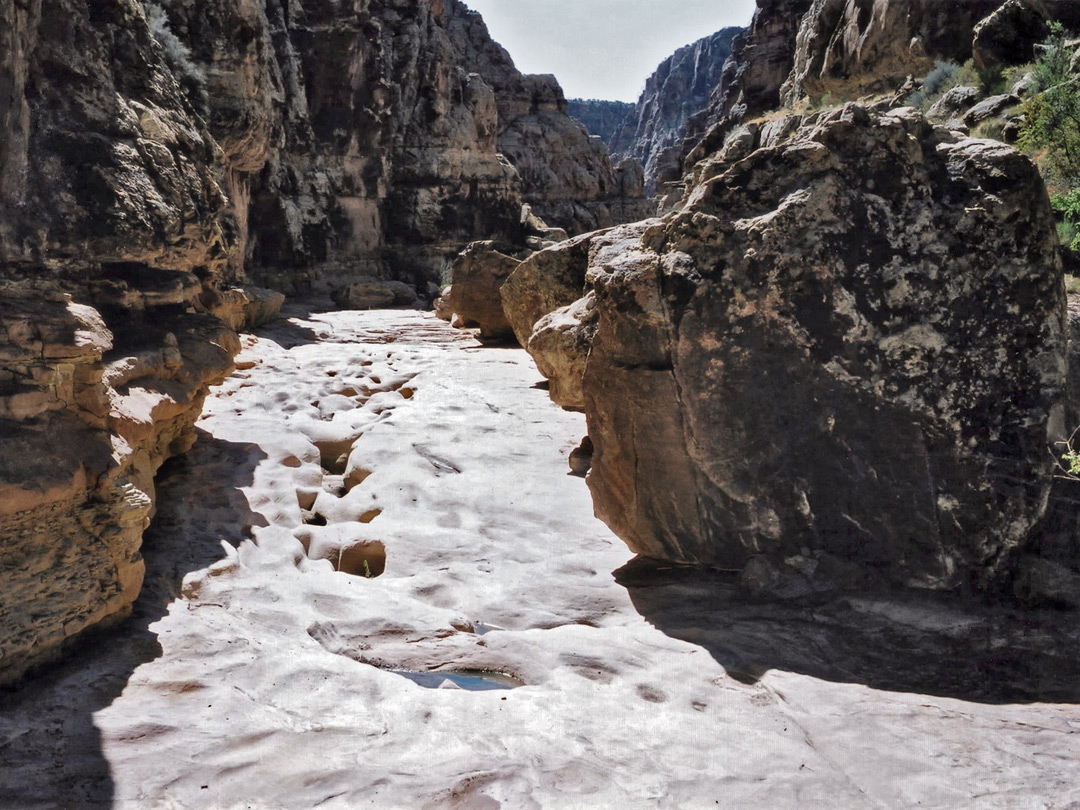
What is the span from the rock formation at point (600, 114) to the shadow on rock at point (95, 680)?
3567 inches

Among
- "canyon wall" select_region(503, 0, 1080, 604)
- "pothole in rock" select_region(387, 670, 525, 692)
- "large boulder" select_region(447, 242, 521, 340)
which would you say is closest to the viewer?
"pothole in rock" select_region(387, 670, 525, 692)

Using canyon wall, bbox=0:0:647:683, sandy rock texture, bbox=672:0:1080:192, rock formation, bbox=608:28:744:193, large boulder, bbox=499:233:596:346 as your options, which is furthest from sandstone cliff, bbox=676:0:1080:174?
rock formation, bbox=608:28:744:193

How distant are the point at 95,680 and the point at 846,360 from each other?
304 centimetres

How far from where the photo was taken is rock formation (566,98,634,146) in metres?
89.2

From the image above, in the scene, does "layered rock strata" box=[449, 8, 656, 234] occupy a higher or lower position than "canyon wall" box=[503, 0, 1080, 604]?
higher

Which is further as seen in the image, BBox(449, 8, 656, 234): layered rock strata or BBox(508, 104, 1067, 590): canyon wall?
BBox(449, 8, 656, 234): layered rock strata

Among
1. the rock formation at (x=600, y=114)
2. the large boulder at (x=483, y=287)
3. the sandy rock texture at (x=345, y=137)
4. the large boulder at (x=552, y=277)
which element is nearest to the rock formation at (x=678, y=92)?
the rock formation at (x=600, y=114)

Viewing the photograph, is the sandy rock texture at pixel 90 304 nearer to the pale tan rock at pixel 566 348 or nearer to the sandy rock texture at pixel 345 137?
the pale tan rock at pixel 566 348

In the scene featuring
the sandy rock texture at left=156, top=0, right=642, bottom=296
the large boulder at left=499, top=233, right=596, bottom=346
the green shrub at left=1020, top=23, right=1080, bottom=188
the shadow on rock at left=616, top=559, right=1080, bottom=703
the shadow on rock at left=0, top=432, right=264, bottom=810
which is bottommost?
the shadow on rock at left=0, top=432, right=264, bottom=810

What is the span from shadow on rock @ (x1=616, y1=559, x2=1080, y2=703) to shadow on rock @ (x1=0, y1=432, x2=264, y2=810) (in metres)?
1.97

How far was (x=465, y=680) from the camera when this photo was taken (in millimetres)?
2654

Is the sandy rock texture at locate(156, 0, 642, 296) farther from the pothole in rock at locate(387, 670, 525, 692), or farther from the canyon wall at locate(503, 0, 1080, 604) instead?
the pothole in rock at locate(387, 670, 525, 692)

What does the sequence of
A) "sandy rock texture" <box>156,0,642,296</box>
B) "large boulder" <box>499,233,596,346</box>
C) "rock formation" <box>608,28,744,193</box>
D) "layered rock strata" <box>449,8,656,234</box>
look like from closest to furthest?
"large boulder" <box>499,233,596,346</box>, "sandy rock texture" <box>156,0,642,296</box>, "layered rock strata" <box>449,8,656,234</box>, "rock formation" <box>608,28,744,193</box>

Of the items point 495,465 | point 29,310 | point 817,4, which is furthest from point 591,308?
point 817,4
